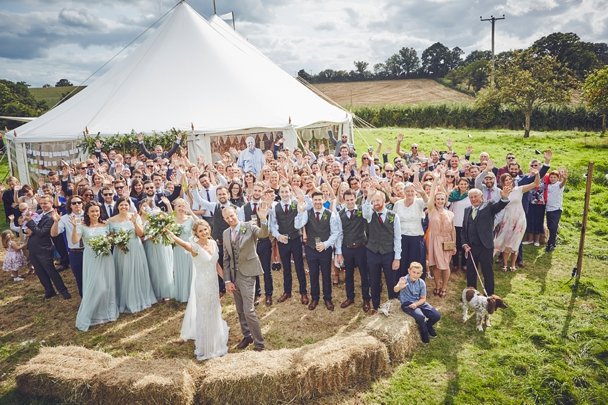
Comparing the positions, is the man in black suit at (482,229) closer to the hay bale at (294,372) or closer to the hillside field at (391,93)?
the hay bale at (294,372)

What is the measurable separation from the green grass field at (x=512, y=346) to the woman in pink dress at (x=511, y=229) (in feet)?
1.24

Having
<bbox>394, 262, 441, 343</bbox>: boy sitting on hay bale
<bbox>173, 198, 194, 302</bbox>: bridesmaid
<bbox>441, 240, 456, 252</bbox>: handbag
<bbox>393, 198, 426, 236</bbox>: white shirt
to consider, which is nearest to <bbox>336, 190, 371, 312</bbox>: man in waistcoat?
<bbox>393, 198, 426, 236</bbox>: white shirt

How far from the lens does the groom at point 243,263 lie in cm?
467

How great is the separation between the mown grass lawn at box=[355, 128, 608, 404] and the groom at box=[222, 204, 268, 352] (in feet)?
5.30

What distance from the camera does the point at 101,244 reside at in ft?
17.7

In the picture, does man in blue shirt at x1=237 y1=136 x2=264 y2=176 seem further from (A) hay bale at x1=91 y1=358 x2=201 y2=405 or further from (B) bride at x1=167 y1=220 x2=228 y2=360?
(A) hay bale at x1=91 y1=358 x2=201 y2=405

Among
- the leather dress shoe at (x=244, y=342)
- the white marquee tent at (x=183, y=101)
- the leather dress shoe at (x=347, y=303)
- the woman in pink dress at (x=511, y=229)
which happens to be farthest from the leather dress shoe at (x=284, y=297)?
the white marquee tent at (x=183, y=101)

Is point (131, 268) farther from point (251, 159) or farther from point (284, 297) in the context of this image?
point (251, 159)

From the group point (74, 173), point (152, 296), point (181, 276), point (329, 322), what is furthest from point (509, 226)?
point (74, 173)

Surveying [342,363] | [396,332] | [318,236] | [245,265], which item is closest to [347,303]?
[318,236]

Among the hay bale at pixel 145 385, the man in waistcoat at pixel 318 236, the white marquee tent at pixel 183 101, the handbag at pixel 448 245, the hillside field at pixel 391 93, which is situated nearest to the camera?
the hay bale at pixel 145 385

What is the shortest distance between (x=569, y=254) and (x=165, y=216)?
25.7 ft

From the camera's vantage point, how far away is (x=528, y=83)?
915 inches

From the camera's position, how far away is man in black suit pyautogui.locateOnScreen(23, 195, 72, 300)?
20.0ft
